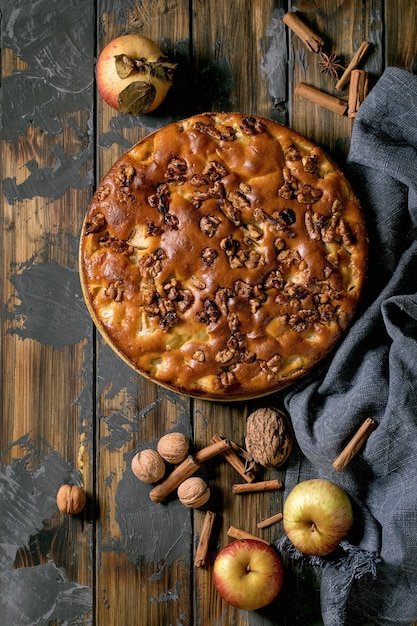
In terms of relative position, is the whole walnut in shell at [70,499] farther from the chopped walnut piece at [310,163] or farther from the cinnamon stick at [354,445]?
the chopped walnut piece at [310,163]

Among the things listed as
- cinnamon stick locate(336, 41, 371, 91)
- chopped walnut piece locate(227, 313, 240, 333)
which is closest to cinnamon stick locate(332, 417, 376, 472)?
chopped walnut piece locate(227, 313, 240, 333)

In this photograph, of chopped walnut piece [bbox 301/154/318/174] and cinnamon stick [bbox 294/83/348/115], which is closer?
chopped walnut piece [bbox 301/154/318/174]

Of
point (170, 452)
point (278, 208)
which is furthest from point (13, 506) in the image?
point (278, 208)

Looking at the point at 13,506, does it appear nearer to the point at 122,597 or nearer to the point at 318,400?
the point at 122,597

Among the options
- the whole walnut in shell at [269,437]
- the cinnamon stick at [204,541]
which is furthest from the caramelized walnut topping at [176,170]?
the cinnamon stick at [204,541]

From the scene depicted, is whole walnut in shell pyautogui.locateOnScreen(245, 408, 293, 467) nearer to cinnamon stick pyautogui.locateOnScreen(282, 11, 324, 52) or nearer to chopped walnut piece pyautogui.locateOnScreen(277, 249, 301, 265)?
chopped walnut piece pyautogui.locateOnScreen(277, 249, 301, 265)

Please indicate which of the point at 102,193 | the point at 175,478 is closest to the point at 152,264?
the point at 102,193
